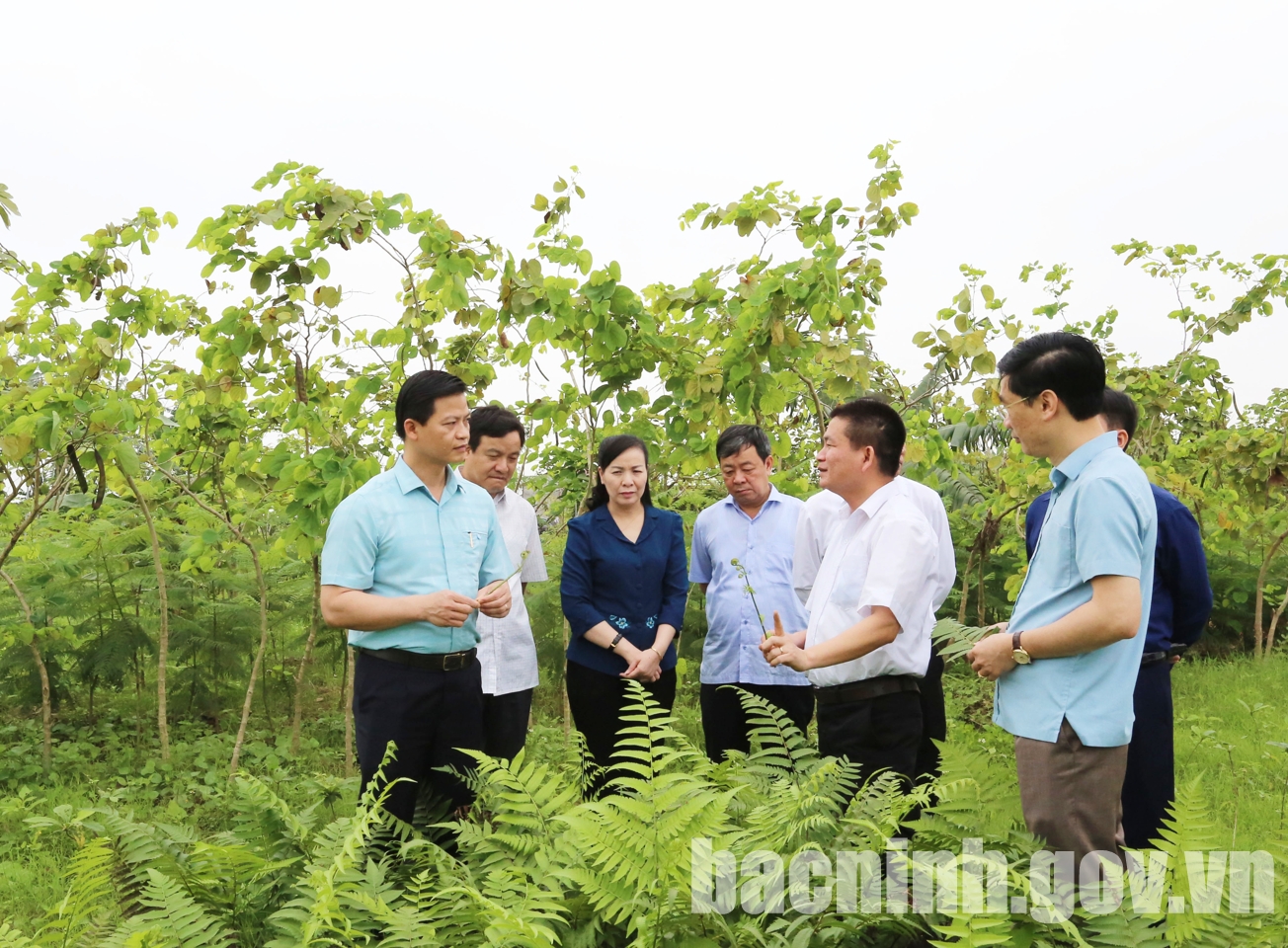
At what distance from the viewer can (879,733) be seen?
10.3 ft

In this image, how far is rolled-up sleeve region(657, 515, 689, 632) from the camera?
428 cm

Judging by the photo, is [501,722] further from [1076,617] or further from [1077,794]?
[1076,617]

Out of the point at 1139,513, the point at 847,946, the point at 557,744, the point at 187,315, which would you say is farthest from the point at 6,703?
the point at 1139,513

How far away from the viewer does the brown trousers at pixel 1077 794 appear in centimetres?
225

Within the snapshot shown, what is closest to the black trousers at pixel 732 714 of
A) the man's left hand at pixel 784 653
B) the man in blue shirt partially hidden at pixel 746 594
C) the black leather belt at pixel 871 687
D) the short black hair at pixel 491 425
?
the man in blue shirt partially hidden at pixel 746 594

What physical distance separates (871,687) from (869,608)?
319 mm

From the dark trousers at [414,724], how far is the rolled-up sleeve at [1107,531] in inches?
78.7

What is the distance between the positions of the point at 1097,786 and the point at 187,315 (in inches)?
222

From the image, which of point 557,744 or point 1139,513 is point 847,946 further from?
point 557,744

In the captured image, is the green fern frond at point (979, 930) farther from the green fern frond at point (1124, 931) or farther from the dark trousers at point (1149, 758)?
the dark trousers at point (1149, 758)

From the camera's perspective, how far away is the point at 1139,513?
222 centimetres

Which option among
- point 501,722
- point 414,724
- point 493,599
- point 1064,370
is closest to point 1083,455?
point 1064,370

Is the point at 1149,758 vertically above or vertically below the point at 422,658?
below

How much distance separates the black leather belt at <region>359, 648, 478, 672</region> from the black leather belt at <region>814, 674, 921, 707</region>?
4.08 ft
